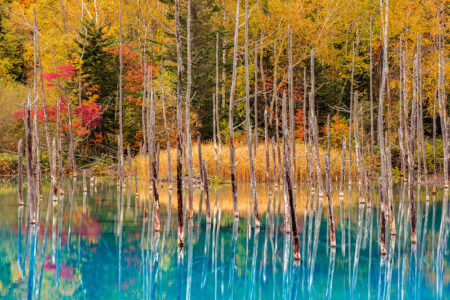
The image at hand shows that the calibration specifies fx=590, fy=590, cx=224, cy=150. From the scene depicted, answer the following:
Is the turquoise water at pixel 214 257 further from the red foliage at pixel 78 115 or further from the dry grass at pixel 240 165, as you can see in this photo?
the red foliage at pixel 78 115

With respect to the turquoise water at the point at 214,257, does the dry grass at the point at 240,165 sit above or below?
above

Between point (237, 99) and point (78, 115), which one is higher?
point (237, 99)

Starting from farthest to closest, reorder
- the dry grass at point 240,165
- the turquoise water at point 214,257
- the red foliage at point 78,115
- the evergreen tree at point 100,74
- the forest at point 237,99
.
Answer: the evergreen tree at point 100,74, the red foliage at point 78,115, the dry grass at point 240,165, the forest at point 237,99, the turquoise water at point 214,257

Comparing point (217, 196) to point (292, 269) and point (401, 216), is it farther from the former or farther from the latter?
point (292, 269)

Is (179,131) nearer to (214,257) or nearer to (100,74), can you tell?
(214,257)

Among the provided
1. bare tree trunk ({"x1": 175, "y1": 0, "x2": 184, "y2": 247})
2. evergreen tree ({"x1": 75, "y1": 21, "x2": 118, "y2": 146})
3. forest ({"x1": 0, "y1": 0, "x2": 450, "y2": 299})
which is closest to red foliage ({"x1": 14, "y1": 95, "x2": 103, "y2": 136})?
forest ({"x1": 0, "y1": 0, "x2": 450, "y2": 299})

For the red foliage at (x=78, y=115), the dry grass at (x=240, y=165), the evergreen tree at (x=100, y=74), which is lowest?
the dry grass at (x=240, y=165)

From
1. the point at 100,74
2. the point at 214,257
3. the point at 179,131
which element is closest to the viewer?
the point at 179,131

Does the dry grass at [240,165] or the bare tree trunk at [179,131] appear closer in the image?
the bare tree trunk at [179,131]

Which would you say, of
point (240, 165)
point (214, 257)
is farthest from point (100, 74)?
point (214, 257)

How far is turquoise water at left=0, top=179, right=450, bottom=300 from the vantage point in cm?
968

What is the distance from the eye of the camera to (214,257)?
1219 centimetres

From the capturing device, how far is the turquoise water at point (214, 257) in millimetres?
9680

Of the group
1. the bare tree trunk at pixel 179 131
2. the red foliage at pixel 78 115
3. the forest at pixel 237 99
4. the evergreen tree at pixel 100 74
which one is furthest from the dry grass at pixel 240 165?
the bare tree trunk at pixel 179 131
